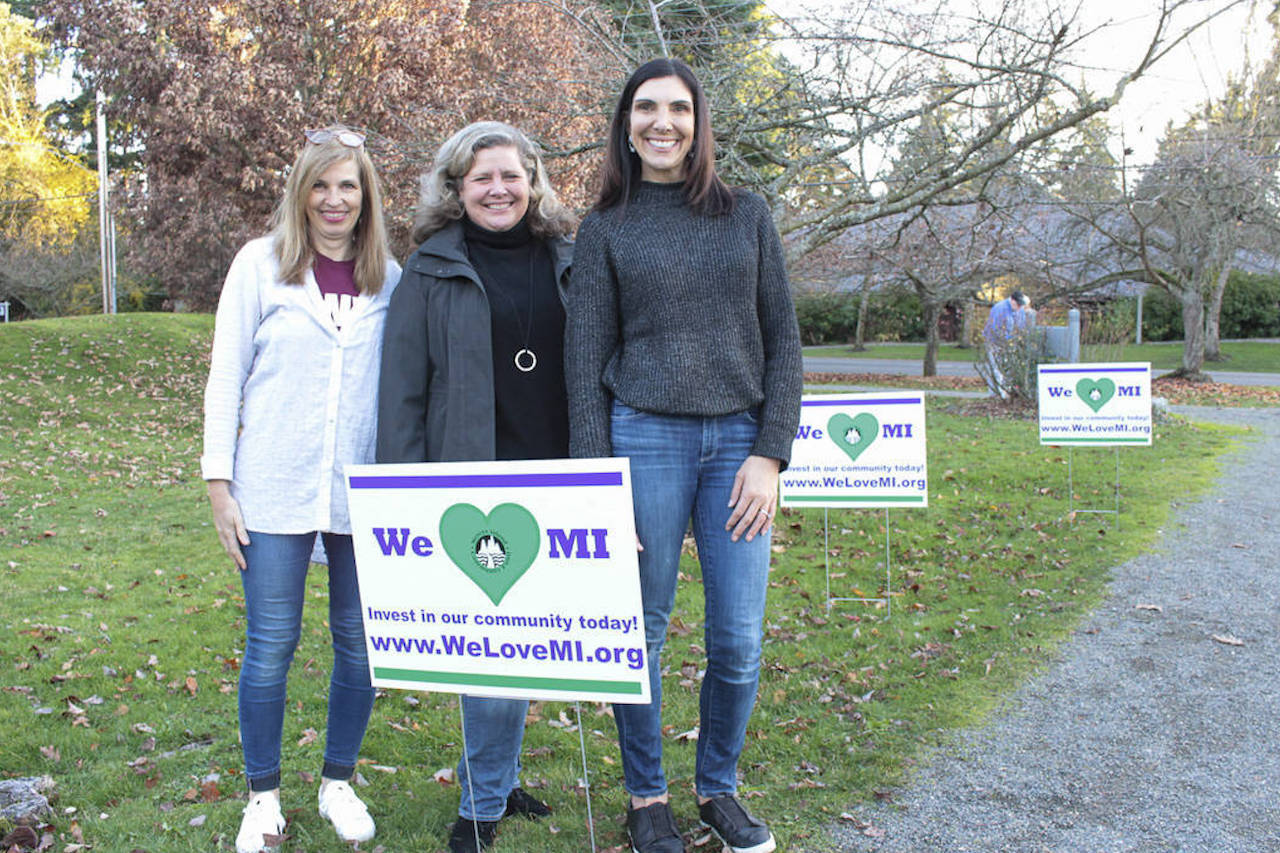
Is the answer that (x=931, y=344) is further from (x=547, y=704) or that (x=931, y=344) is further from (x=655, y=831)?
(x=655, y=831)

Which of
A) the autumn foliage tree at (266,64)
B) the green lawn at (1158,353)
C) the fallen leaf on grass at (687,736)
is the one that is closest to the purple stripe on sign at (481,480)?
the fallen leaf on grass at (687,736)

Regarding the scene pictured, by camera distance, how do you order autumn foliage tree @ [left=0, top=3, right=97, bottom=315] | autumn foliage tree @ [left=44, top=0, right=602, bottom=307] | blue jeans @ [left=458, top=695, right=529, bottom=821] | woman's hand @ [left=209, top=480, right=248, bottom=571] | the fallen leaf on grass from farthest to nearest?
autumn foliage tree @ [left=0, top=3, right=97, bottom=315] < autumn foliage tree @ [left=44, top=0, right=602, bottom=307] < the fallen leaf on grass < blue jeans @ [left=458, top=695, right=529, bottom=821] < woman's hand @ [left=209, top=480, right=248, bottom=571]

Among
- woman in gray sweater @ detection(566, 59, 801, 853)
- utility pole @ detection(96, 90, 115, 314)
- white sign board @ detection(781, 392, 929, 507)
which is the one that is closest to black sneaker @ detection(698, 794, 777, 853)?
woman in gray sweater @ detection(566, 59, 801, 853)

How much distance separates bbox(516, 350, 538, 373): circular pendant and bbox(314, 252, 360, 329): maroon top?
556mm

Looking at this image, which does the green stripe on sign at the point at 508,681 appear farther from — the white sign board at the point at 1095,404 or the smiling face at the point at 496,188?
the white sign board at the point at 1095,404

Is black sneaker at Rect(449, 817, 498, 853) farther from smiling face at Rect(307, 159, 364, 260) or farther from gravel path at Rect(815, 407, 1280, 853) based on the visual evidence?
smiling face at Rect(307, 159, 364, 260)

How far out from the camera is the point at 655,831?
3.08m

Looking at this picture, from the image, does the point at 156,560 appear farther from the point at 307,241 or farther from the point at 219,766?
the point at 307,241

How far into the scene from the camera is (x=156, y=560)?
788 centimetres

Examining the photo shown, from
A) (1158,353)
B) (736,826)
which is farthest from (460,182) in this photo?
(1158,353)

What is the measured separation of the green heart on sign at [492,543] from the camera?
2.65 meters

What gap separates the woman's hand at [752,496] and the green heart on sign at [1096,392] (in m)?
6.91

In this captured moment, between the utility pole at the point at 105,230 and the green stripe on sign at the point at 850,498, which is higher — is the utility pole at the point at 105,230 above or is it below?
above

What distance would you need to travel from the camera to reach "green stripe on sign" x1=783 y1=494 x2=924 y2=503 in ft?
20.2
